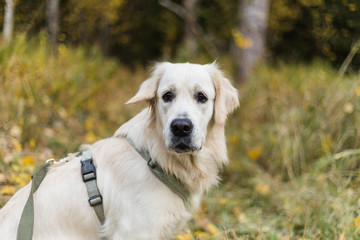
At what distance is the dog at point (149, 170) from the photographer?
217cm

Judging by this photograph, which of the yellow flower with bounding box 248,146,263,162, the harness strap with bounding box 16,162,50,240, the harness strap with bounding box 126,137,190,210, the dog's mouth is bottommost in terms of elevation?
the yellow flower with bounding box 248,146,263,162

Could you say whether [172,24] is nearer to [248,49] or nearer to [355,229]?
[248,49]

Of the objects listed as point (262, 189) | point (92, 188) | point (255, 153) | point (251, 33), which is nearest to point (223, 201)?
point (262, 189)

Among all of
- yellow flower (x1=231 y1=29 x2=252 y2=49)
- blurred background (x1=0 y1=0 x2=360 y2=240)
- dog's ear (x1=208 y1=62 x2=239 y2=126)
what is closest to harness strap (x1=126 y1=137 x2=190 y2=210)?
dog's ear (x1=208 y1=62 x2=239 y2=126)

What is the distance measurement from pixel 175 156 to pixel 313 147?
2606 millimetres

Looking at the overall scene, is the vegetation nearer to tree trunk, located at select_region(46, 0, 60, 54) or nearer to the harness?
tree trunk, located at select_region(46, 0, 60, 54)

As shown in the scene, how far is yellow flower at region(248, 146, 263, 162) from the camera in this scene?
185 inches

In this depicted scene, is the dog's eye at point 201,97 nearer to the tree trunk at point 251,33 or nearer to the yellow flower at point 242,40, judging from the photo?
the yellow flower at point 242,40

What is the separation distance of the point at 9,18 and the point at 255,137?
3819 millimetres

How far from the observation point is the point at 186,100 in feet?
7.66

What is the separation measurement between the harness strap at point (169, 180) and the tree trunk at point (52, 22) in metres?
3.53

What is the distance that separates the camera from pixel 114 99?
6.00 meters

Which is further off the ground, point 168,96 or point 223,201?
point 168,96

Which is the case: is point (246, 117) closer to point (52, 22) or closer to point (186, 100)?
point (186, 100)
